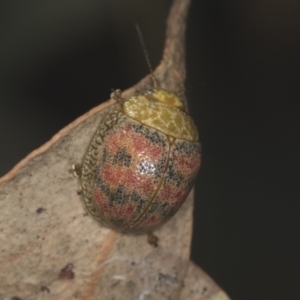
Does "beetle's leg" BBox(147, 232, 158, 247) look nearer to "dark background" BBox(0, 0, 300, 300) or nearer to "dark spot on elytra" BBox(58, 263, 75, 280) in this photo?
"dark spot on elytra" BBox(58, 263, 75, 280)

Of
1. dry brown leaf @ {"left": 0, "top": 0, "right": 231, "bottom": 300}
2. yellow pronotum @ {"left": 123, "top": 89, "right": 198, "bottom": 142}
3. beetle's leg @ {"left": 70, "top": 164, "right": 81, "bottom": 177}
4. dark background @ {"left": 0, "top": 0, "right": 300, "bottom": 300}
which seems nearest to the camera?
dry brown leaf @ {"left": 0, "top": 0, "right": 231, "bottom": 300}

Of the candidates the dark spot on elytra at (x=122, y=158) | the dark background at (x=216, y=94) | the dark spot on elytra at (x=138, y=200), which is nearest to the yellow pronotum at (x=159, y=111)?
the dark spot on elytra at (x=122, y=158)

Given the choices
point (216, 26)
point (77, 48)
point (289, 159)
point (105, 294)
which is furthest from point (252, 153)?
point (105, 294)

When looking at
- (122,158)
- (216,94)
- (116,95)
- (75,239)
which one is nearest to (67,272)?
(75,239)

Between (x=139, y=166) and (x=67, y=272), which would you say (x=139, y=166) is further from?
(x=67, y=272)

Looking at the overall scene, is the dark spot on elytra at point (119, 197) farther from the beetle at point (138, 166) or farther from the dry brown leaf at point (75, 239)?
the dry brown leaf at point (75, 239)

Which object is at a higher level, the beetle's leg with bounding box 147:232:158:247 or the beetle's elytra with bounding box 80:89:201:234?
the beetle's elytra with bounding box 80:89:201:234

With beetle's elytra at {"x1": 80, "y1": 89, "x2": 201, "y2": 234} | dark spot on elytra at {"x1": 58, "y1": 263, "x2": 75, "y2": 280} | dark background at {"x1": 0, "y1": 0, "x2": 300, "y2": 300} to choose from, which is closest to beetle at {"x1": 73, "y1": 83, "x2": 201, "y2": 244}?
beetle's elytra at {"x1": 80, "y1": 89, "x2": 201, "y2": 234}
